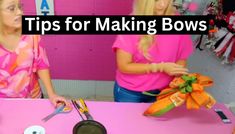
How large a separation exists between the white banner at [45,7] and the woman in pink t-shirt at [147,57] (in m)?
0.82

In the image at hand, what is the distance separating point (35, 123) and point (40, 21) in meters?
0.69

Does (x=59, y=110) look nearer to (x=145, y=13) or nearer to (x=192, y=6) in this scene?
(x=145, y=13)

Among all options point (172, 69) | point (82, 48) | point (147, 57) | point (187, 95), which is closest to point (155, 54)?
point (147, 57)

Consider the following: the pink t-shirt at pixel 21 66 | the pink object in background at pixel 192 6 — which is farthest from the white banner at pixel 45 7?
the pink object in background at pixel 192 6

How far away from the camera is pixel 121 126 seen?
1191 mm

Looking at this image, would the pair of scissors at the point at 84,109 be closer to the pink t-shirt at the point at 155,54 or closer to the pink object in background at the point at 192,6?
the pink t-shirt at the point at 155,54

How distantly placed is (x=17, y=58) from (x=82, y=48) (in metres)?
0.94

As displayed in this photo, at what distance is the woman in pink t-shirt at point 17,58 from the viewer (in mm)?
1356

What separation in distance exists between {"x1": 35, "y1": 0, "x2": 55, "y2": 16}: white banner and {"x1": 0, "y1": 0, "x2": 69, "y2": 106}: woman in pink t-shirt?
746 mm

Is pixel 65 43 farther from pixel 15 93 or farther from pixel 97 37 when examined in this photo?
pixel 15 93

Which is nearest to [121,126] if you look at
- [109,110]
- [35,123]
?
[109,110]

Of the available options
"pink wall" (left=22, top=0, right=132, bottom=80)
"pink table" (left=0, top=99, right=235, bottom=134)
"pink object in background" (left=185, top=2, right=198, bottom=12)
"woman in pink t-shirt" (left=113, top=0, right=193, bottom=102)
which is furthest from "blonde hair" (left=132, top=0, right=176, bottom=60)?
"pink wall" (left=22, top=0, right=132, bottom=80)

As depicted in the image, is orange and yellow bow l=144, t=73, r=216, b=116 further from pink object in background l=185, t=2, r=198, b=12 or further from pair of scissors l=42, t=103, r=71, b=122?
pink object in background l=185, t=2, r=198, b=12

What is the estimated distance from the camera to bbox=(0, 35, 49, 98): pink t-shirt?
1.39 metres
